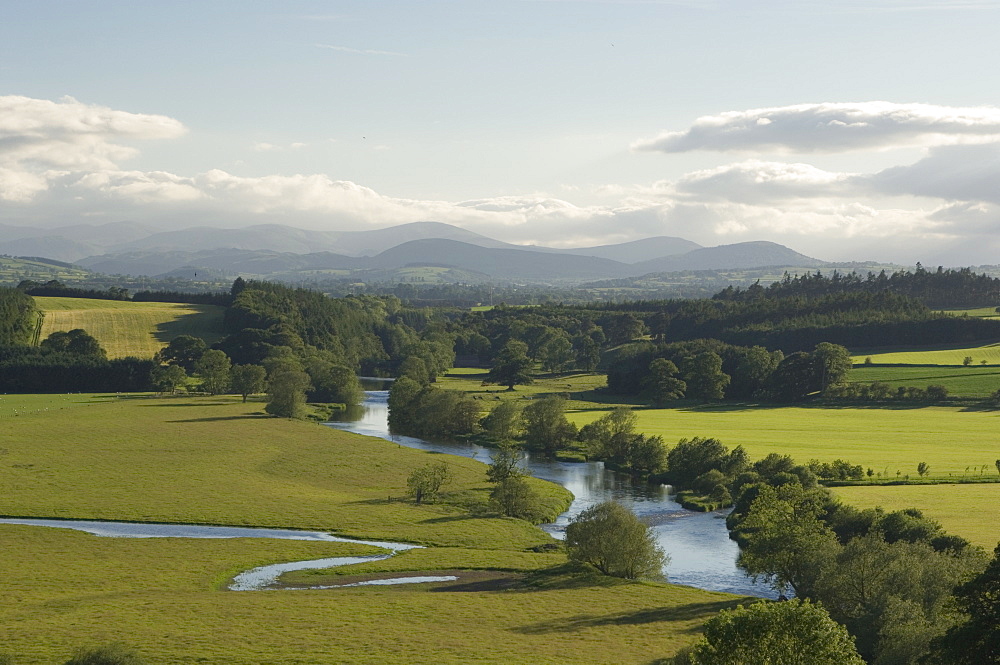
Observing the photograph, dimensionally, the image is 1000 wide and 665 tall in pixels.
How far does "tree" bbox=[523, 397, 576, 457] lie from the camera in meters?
142

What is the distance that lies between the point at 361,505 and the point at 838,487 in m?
51.1

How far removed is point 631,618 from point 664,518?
32844 mm

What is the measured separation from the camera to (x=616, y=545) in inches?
2879

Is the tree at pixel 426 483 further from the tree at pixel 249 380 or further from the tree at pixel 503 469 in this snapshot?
the tree at pixel 249 380

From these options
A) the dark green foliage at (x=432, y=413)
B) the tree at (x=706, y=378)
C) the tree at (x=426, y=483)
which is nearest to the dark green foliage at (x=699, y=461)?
the tree at (x=426, y=483)

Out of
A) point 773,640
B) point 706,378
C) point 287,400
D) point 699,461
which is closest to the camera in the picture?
point 773,640

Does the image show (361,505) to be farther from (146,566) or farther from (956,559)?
(956,559)

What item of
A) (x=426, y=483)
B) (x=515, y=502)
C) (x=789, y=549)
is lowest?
(x=515, y=502)

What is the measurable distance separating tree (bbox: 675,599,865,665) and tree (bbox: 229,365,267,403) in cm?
16025

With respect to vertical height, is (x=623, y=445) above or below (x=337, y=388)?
below

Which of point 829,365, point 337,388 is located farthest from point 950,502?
point 337,388

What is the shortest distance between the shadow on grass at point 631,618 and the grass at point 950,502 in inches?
868

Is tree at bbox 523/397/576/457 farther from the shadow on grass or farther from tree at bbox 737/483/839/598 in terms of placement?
Result: the shadow on grass

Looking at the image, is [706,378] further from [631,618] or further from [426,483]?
[631,618]
